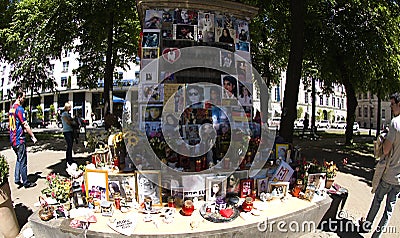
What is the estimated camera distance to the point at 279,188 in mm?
4785

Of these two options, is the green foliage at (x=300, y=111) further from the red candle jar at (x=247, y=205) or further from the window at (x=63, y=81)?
the red candle jar at (x=247, y=205)

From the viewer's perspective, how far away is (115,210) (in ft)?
13.7

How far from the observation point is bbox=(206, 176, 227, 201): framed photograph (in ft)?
14.4

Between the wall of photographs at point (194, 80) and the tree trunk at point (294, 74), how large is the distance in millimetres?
3215

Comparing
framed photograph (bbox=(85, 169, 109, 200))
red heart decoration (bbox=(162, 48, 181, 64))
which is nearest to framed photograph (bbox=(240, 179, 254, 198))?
framed photograph (bbox=(85, 169, 109, 200))

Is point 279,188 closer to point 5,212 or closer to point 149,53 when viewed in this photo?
point 149,53

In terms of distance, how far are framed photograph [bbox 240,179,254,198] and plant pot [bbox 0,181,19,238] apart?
3322mm

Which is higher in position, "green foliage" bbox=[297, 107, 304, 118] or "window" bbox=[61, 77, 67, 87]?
"window" bbox=[61, 77, 67, 87]

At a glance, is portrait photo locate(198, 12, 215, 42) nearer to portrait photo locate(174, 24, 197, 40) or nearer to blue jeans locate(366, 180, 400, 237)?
portrait photo locate(174, 24, 197, 40)

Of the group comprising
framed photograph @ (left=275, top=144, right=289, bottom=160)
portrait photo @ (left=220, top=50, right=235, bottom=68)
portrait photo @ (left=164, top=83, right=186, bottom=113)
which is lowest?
framed photograph @ (left=275, top=144, right=289, bottom=160)

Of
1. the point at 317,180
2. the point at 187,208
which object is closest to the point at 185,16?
the point at 187,208

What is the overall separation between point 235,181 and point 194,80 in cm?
196

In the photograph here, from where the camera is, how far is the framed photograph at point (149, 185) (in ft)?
14.0

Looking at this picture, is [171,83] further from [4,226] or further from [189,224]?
[4,226]
